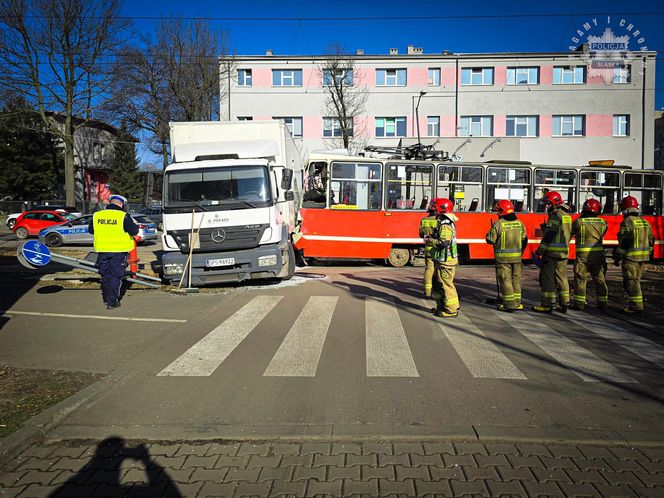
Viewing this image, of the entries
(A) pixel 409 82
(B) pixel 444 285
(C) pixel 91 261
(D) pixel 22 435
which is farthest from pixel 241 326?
(A) pixel 409 82

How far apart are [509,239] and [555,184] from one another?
374 inches

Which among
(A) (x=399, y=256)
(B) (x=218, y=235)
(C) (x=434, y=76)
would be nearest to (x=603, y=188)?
(A) (x=399, y=256)

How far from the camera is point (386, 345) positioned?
666cm

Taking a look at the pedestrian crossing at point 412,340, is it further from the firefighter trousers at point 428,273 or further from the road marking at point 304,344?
the firefighter trousers at point 428,273

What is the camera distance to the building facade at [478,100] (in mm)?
38312

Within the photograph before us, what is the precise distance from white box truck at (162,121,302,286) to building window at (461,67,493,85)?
33.1 meters

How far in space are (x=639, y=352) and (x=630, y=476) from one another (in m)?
3.55

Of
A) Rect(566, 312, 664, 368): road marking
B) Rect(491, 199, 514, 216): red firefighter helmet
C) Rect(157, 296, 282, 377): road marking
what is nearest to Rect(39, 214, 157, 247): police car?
Rect(157, 296, 282, 377): road marking

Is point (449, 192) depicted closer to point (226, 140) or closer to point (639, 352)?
point (226, 140)

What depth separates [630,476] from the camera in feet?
11.3

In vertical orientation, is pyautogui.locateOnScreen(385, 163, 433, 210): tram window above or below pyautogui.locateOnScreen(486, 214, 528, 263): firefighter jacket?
above

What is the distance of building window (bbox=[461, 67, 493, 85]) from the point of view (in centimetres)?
4003

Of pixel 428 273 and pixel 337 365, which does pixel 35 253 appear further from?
pixel 428 273

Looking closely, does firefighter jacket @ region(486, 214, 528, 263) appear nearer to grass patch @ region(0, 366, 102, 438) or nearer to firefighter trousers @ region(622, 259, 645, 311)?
firefighter trousers @ region(622, 259, 645, 311)
